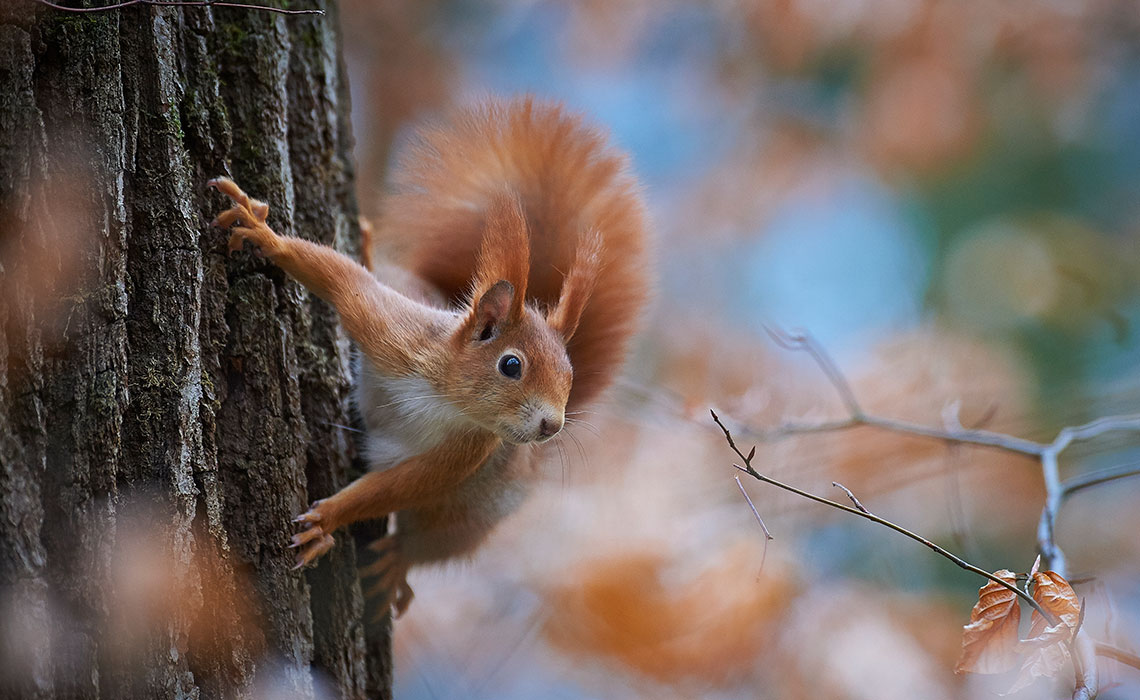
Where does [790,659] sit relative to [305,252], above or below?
below

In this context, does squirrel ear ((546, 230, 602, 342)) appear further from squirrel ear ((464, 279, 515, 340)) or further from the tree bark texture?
the tree bark texture

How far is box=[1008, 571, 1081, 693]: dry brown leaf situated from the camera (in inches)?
43.3

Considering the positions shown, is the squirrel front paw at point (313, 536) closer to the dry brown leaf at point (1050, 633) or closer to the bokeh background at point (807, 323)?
the bokeh background at point (807, 323)

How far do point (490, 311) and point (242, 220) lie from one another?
46 centimetres

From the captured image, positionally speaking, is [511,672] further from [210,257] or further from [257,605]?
[210,257]

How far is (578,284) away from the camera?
1644mm

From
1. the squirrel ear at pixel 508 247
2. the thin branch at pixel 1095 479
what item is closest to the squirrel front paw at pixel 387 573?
the squirrel ear at pixel 508 247

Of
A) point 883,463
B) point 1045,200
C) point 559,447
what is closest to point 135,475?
point 559,447

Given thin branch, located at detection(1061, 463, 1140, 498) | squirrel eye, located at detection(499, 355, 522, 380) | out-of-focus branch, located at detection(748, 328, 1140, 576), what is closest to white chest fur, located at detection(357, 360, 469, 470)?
squirrel eye, located at detection(499, 355, 522, 380)

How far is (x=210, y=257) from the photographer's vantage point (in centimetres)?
137

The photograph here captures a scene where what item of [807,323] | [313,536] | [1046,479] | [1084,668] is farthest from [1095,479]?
[807,323]

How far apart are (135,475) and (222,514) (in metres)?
0.15

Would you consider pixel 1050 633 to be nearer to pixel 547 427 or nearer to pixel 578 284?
pixel 547 427

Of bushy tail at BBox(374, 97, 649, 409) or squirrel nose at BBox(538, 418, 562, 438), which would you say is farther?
bushy tail at BBox(374, 97, 649, 409)
